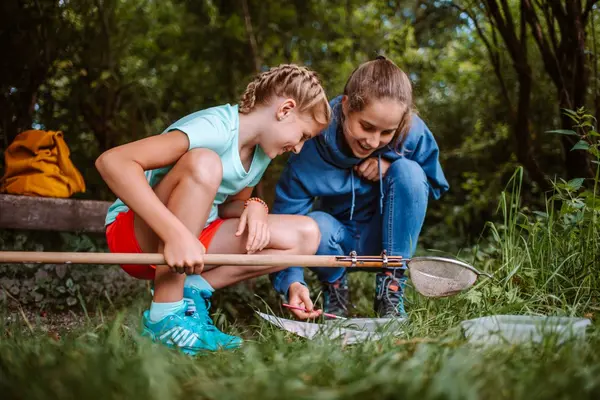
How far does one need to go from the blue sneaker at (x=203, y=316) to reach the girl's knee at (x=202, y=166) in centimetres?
40

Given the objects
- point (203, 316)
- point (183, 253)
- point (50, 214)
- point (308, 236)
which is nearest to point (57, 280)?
point (50, 214)

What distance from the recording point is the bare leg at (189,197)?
1.78 m

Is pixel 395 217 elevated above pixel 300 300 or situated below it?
above

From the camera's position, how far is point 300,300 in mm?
2131

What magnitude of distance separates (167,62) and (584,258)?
3.56m

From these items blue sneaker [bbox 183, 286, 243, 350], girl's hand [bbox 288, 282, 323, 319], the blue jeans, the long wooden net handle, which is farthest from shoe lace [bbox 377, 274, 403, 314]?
blue sneaker [bbox 183, 286, 243, 350]

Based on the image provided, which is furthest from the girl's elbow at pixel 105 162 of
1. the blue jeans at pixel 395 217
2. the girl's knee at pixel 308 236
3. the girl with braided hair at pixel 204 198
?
the blue jeans at pixel 395 217

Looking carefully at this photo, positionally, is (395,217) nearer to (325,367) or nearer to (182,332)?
(182,332)

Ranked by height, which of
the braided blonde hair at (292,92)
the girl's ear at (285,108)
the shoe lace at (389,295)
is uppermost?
the braided blonde hair at (292,92)

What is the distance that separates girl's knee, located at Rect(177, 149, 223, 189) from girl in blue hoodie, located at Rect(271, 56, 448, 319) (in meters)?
0.58

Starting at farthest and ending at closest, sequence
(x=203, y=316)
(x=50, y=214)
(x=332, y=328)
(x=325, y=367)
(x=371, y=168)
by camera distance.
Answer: (x=50, y=214)
(x=371, y=168)
(x=203, y=316)
(x=332, y=328)
(x=325, y=367)

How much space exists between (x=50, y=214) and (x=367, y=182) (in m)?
1.49

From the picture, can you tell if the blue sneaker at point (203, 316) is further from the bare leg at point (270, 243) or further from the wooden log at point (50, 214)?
the wooden log at point (50, 214)

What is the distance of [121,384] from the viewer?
995mm
